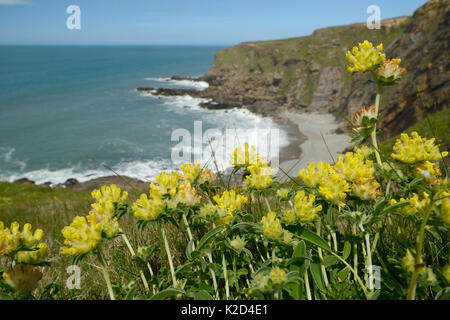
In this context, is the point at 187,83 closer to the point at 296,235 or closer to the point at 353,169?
the point at 353,169

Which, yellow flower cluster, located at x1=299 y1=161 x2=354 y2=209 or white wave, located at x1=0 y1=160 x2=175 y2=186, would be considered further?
white wave, located at x1=0 y1=160 x2=175 y2=186

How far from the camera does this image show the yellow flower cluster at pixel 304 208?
1342 mm

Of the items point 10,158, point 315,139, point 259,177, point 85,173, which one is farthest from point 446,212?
point 10,158

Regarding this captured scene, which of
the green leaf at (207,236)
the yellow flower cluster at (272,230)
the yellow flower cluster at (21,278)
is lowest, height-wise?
the yellow flower cluster at (21,278)

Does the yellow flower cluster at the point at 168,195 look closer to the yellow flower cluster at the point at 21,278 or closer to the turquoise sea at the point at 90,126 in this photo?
the yellow flower cluster at the point at 21,278

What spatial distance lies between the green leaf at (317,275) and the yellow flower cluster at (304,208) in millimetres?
240

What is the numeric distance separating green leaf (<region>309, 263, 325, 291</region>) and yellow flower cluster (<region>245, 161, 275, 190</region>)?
0.46 meters

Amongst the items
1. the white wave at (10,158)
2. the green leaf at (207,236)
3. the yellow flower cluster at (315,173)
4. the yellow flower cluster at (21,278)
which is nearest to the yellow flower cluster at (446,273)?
the yellow flower cluster at (315,173)

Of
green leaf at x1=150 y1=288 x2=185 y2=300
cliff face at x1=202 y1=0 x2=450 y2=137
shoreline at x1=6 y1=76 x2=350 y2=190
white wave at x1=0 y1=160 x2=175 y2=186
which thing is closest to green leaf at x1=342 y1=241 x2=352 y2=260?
green leaf at x1=150 y1=288 x2=185 y2=300

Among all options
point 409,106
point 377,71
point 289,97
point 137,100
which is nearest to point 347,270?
point 377,71

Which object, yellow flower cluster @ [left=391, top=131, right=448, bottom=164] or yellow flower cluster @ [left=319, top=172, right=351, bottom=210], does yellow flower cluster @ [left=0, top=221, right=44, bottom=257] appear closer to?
yellow flower cluster @ [left=319, top=172, right=351, bottom=210]

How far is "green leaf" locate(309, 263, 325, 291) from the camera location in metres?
1.36

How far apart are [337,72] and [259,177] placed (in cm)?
4651

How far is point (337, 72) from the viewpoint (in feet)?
141
